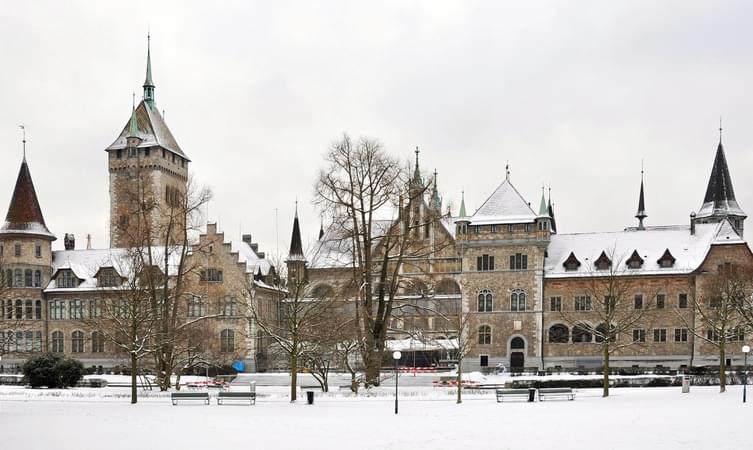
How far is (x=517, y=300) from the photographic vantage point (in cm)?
6444

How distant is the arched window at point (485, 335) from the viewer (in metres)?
64.5

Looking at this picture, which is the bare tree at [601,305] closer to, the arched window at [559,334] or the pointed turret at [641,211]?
the arched window at [559,334]

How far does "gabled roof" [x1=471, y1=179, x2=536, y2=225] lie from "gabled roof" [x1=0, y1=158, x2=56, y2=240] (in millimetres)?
38318

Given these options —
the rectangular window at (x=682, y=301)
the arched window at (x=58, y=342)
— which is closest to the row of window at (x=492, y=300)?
the rectangular window at (x=682, y=301)

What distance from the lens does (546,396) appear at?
122ft

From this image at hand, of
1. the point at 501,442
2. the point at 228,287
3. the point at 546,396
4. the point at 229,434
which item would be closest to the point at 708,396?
the point at 546,396

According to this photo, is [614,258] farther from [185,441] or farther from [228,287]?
[185,441]

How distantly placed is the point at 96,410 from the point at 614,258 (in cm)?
4520

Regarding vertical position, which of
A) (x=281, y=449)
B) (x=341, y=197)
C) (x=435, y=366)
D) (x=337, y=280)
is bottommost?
(x=435, y=366)

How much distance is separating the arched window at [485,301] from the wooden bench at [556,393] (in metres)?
26.4

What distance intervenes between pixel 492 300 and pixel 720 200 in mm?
24923

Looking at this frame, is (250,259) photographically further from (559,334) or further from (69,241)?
(559,334)

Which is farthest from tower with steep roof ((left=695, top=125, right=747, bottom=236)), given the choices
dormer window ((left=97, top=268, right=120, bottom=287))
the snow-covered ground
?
dormer window ((left=97, top=268, right=120, bottom=287))

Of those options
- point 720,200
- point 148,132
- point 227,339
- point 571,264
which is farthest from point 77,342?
point 720,200
